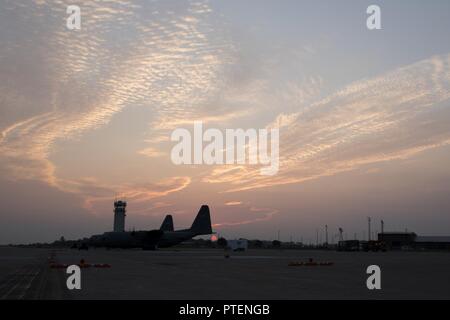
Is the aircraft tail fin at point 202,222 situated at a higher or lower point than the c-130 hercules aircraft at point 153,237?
higher

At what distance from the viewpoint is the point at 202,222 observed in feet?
445

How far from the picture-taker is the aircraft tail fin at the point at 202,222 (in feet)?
440

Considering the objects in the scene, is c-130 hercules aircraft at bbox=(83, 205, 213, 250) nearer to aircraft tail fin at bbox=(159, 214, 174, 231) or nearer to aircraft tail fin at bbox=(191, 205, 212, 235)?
aircraft tail fin at bbox=(191, 205, 212, 235)

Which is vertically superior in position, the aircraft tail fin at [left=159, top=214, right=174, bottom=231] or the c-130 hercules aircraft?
the aircraft tail fin at [left=159, top=214, right=174, bottom=231]

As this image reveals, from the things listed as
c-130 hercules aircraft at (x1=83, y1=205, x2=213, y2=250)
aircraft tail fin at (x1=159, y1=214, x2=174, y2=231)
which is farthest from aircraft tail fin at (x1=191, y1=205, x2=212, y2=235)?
aircraft tail fin at (x1=159, y1=214, x2=174, y2=231)

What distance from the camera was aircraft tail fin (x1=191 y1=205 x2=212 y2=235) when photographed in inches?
5281

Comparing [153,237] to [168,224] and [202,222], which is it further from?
[168,224]

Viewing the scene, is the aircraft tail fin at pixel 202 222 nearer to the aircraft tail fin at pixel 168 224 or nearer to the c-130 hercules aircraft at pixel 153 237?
the c-130 hercules aircraft at pixel 153 237

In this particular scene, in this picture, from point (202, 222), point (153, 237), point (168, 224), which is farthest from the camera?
point (168, 224)

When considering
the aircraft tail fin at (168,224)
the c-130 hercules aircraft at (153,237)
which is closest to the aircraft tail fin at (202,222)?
the c-130 hercules aircraft at (153,237)

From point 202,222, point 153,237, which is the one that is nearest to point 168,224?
point 202,222
